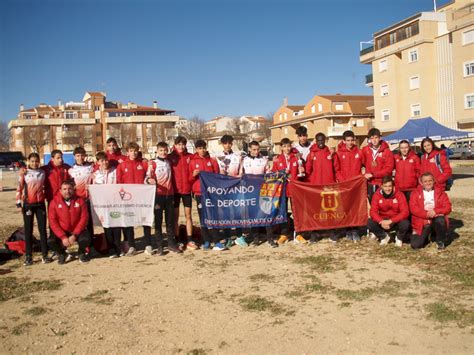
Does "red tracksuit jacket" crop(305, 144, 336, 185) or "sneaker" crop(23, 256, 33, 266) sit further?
"red tracksuit jacket" crop(305, 144, 336, 185)

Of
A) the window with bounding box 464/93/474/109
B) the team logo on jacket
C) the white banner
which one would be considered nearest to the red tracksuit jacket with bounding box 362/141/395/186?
the white banner

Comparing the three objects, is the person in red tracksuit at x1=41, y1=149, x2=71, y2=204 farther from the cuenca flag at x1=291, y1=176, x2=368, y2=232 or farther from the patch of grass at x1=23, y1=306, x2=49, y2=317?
the cuenca flag at x1=291, y1=176, x2=368, y2=232

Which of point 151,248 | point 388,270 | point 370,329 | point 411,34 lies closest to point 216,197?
point 151,248

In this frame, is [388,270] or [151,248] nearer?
[388,270]

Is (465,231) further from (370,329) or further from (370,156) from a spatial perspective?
(370,329)

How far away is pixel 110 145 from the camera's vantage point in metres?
8.78

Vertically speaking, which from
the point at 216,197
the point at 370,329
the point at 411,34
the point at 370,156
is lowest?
the point at 370,329

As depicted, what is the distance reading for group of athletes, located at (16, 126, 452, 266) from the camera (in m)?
7.68

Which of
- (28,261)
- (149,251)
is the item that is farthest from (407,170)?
(28,261)

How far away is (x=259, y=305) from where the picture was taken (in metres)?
5.27

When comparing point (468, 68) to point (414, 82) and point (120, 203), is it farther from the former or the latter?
point (120, 203)

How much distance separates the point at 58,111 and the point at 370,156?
10480 centimetres

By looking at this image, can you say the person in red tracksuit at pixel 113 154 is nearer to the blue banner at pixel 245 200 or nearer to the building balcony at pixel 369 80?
the blue banner at pixel 245 200

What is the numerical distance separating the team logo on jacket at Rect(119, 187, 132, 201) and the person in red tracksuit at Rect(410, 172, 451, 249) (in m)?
5.19
